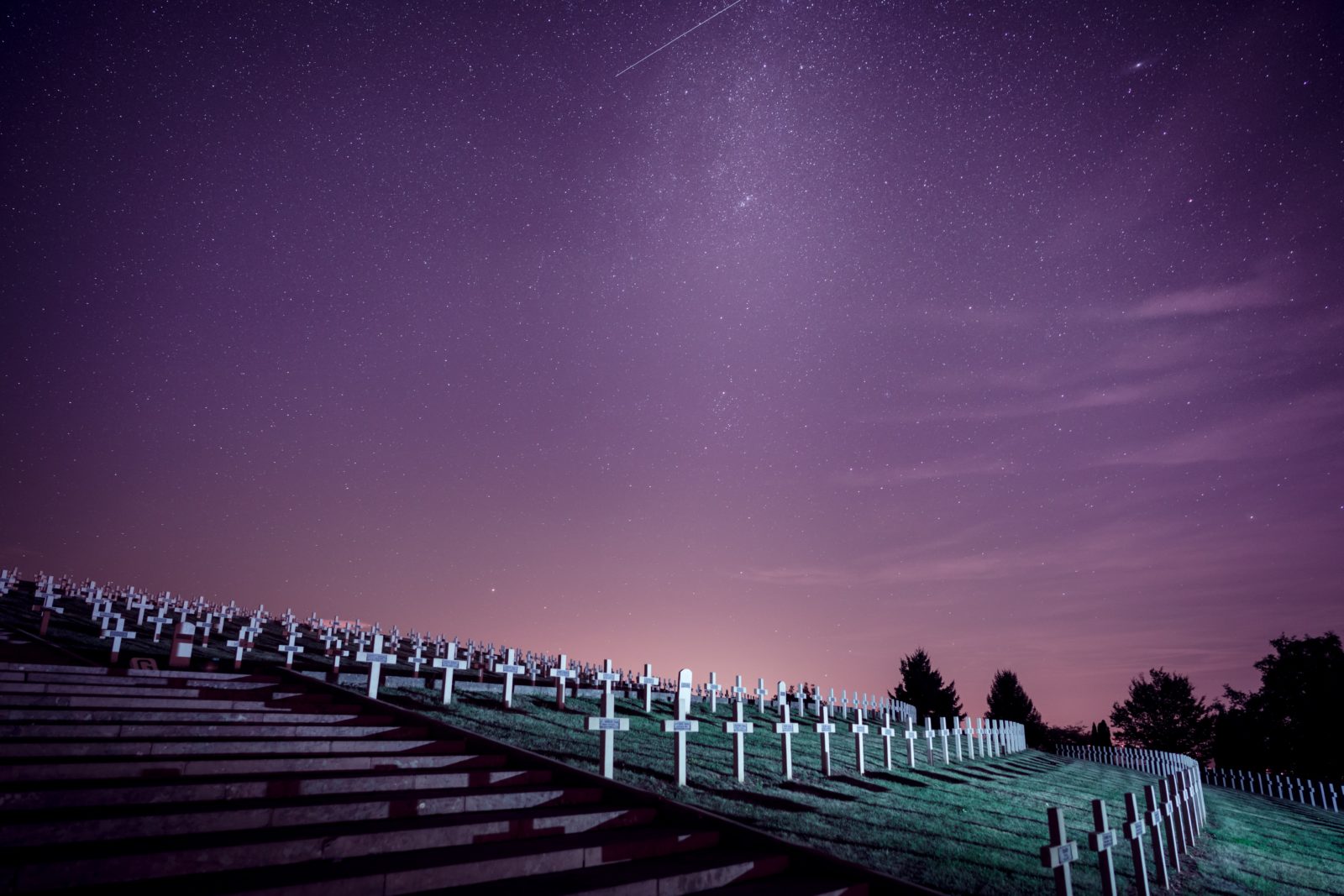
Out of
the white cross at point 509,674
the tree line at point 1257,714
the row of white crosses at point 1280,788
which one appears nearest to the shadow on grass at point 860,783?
the white cross at point 509,674

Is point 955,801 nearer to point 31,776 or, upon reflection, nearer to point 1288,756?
point 31,776

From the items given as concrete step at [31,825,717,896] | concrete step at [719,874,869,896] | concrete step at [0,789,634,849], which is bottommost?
concrete step at [719,874,869,896]

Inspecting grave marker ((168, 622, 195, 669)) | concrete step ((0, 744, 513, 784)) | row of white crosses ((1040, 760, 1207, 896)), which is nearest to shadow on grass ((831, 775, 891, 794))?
row of white crosses ((1040, 760, 1207, 896))

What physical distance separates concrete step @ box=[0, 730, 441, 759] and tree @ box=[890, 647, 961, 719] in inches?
2816

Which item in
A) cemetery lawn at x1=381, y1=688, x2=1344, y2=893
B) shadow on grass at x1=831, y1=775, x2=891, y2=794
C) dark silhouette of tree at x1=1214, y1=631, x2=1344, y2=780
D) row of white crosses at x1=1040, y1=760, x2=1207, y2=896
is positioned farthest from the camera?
dark silhouette of tree at x1=1214, y1=631, x2=1344, y2=780

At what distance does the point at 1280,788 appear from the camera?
35.2 meters

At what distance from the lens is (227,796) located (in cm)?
611

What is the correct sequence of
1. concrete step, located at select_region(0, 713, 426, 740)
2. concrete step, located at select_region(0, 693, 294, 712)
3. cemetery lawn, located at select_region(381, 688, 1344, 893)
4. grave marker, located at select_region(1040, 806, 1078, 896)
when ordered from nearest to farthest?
grave marker, located at select_region(1040, 806, 1078, 896) < concrete step, located at select_region(0, 713, 426, 740) < concrete step, located at select_region(0, 693, 294, 712) < cemetery lawn, located at select_region(381, 688, 1344, 893)

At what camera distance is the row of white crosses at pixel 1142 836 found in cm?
689

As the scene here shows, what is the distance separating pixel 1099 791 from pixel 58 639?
27.2 metres

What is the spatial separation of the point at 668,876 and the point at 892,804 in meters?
7.93

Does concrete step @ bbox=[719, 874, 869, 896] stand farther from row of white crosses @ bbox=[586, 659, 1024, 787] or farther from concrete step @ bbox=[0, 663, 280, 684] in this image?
concrete step @ bbox=[0, 663, 280, 684]

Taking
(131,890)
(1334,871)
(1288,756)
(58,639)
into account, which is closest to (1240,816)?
(1334,871)

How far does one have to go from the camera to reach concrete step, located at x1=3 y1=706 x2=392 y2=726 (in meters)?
7.72
